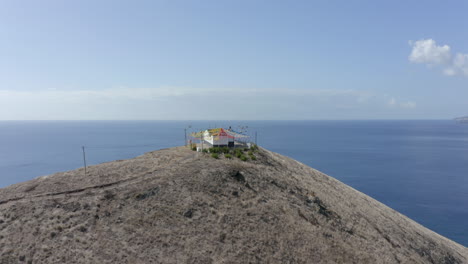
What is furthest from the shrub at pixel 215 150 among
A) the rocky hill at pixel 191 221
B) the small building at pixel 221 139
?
the rocky hill at pixel 191 221

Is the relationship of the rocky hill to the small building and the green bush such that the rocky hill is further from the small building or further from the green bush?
the small building

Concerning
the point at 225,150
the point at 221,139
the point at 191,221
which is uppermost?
the point at 221,139

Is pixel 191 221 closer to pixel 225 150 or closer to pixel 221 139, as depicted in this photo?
pixel 225 150

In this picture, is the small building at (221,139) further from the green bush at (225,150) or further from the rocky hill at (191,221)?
the rocky hill at (191,221)

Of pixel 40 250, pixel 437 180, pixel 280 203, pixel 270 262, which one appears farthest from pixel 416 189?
pixel 40 250

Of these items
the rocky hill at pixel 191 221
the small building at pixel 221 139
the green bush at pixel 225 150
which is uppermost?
the small building at pixel 221 139

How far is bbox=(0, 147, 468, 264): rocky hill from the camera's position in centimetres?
1906

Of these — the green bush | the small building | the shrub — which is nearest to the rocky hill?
the shrub

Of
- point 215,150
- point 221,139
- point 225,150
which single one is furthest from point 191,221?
point 221,139

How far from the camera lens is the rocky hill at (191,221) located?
19.1m

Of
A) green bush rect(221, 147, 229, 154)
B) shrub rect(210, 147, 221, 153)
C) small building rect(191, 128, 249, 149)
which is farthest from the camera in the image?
small building rect(191, 128, 249, 149)

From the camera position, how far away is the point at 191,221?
72.2ft

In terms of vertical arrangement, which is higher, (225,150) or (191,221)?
(225,150)

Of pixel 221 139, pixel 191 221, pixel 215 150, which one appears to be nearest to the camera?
pixel 191 221
